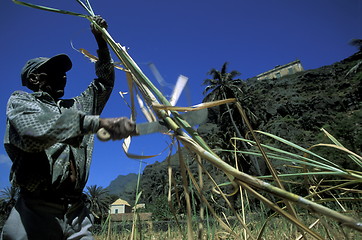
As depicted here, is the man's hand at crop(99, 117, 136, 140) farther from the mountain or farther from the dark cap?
the mountain

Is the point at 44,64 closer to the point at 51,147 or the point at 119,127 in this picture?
the point at 51,147

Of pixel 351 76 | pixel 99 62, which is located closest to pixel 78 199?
pixel 99 62

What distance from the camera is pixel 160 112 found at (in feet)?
2.53

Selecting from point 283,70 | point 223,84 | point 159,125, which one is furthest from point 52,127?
point 283,70

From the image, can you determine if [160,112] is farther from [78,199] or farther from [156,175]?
[156,175]

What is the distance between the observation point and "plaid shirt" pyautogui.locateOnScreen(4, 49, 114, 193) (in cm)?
85

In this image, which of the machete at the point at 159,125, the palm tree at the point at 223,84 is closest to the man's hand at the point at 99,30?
the machete at the point at 159,125

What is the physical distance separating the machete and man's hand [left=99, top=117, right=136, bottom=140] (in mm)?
16

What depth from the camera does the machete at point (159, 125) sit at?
77cm

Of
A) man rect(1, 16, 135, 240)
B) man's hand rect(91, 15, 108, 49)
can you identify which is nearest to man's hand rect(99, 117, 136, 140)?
man rect(1, 16, 135, 240)

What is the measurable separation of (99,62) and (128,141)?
0.90 m

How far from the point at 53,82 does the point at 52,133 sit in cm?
90

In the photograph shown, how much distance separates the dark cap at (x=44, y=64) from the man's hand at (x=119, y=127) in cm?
99

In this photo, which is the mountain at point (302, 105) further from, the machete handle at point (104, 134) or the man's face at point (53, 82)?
the machete handle at point (104, 134)
